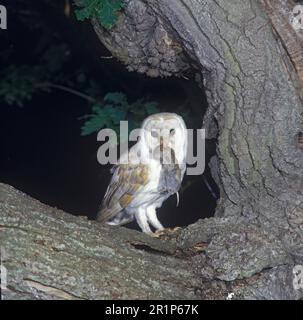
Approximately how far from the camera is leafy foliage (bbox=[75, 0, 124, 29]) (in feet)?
11.4

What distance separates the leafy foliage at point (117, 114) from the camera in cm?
457

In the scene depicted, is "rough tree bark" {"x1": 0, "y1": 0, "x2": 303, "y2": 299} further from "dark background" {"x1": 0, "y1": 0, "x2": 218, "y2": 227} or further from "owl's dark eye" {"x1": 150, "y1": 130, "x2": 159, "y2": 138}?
"dark background" {"x1": 0, "y1": 0, "x2": 218, "y2": 227}

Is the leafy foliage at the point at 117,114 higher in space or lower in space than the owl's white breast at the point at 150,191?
higher

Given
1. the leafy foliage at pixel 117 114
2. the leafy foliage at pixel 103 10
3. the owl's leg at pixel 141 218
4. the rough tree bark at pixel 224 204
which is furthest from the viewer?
the leafy foliage at pixel 117 114

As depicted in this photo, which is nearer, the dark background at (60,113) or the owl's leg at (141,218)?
the owl's leg at (141,218)

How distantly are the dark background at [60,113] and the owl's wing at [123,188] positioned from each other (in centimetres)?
124

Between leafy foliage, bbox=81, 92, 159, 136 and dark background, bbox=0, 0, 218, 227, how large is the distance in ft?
1.98

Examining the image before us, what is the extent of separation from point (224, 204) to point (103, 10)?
3.99 ft

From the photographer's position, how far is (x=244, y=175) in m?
3.39

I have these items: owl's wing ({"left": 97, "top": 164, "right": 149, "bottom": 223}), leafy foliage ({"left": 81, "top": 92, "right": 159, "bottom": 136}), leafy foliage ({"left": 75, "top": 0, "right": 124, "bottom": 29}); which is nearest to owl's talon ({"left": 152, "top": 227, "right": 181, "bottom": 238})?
owl's wing ({"left": 97, "top": 164, "right": 149, "bottom": 223})

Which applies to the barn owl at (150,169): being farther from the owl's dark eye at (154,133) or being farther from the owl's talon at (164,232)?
the owl's talon at (164,232)

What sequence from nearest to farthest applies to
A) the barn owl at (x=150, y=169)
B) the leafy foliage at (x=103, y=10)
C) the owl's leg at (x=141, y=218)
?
the leafy foliage at (x=103, y=10) → the barn owl at (x=150, y=169) → the owl's leg at (x=141, y=218)

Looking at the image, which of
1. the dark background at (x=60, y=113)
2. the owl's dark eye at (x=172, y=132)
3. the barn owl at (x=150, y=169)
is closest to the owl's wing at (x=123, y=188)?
the barn owl at (x=150, y=169)

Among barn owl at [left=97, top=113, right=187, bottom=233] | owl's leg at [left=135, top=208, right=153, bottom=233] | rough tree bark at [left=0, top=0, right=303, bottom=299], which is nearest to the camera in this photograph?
rough tree bark at [left=0, top=0, right=303, bottom=299]
